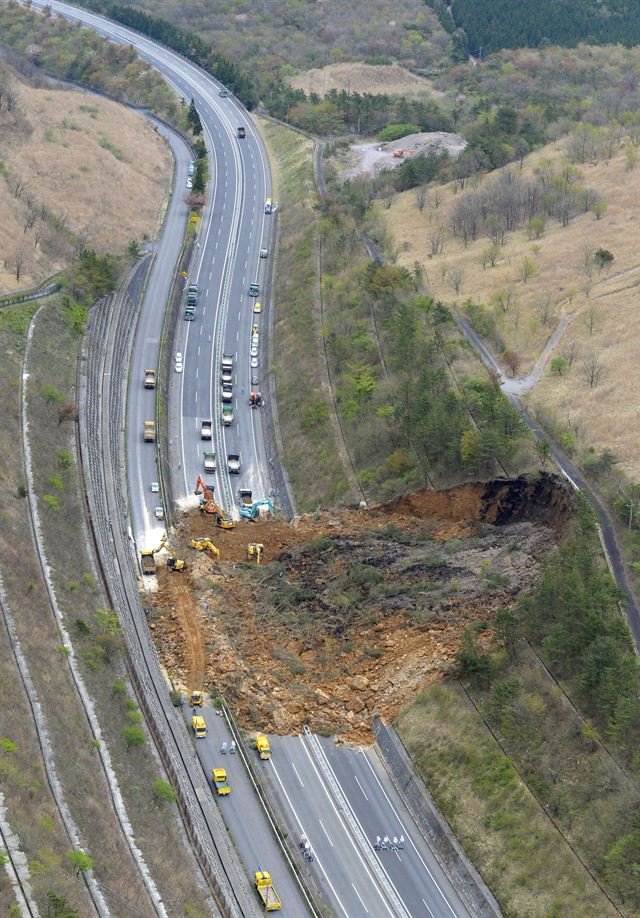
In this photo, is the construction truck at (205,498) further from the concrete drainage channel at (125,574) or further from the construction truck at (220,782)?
the construction truck at (220,782)

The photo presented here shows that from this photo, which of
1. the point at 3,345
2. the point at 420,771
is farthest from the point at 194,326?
the point at 420,771

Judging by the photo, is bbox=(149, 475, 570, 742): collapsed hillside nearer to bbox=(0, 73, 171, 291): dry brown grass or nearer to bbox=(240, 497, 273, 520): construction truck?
bbox=(240, 497, 273, 520): construction truck

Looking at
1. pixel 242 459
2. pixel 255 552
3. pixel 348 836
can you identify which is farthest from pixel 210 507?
pixel 348 836

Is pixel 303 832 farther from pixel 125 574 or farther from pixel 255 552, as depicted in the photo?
pixel 255 552

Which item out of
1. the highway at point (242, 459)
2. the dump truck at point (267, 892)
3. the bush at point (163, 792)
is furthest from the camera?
the highway at point (242, 459)

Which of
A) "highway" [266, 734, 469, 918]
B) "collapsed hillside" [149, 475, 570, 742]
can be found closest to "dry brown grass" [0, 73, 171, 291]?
"collapsed hillside" [149, 475, 570, 742]

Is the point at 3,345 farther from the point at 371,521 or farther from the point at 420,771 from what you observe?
the point at 420,771

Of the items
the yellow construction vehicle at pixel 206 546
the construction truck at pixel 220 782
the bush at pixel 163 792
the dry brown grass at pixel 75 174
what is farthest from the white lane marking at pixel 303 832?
the dry brown grass at pixel 75 174
